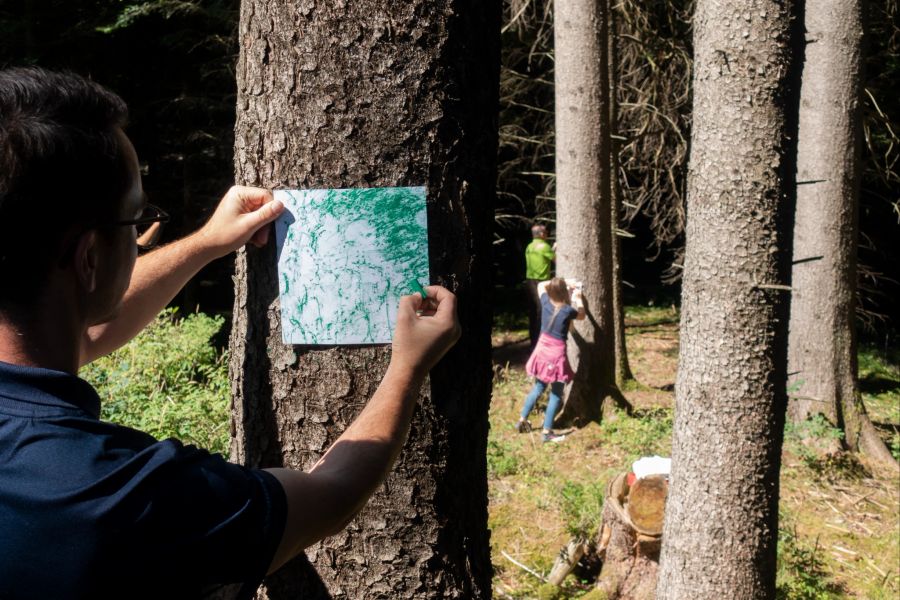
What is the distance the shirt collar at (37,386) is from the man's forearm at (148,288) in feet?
2.23

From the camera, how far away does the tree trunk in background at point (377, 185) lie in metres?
1.61

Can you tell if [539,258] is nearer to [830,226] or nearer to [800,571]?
[830,226]

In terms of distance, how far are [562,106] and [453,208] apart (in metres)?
7.20

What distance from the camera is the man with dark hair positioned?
1.08 meters

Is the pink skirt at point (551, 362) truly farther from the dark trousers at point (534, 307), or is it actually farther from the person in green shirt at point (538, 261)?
the dark trousers at point (534, 307)

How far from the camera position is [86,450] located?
1108mm

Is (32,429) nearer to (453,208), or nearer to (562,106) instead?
(453,208)

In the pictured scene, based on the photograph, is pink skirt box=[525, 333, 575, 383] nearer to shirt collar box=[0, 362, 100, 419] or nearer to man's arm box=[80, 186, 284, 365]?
man's arm box=[80, 186, 284, 365]

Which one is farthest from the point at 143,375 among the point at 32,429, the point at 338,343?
the point at 32,429

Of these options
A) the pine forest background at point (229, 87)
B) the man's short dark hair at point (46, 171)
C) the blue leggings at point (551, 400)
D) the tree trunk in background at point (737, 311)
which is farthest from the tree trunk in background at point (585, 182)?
the man's short dark hair at point (46, 171)

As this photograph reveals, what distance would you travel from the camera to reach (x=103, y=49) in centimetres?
1317

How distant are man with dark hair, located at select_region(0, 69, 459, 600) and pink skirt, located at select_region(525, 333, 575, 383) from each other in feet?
22.7

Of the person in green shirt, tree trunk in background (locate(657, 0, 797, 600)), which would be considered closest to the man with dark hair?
tree trunk in background (locate(657, 0, 797, 600))

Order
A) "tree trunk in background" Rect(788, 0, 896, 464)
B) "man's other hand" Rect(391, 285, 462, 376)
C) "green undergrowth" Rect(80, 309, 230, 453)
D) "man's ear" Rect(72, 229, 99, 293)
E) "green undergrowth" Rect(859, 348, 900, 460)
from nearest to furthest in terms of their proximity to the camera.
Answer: "man's ear" Rect(72, 229, 99, 293), "man's other hand" Rect(391, 285, 462, 376), "green undergrowth" Rect(80, 309, 230, 453), "tree trunk in background" Rect(788, 0, 896, 464), "green undergrowth" Rect(859, 348, 900, 460)
